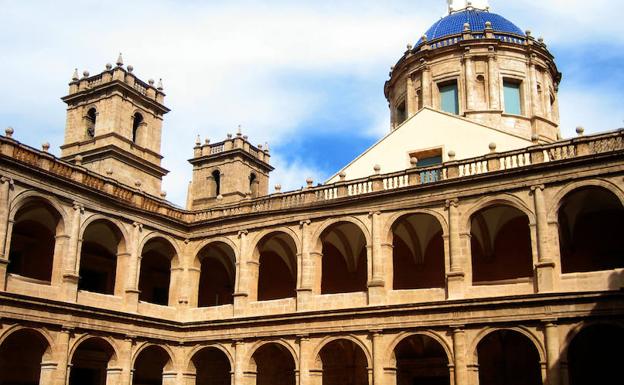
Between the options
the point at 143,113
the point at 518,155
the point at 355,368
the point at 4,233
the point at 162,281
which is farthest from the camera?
the point at 143,113

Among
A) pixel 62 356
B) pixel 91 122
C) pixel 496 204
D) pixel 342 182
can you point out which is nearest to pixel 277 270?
pixel 342 182

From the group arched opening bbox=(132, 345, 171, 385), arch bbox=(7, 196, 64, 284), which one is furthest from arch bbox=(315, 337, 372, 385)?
arch bbox=(7, 196, 64, 284)

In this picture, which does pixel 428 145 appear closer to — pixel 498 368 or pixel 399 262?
pixel 399 262

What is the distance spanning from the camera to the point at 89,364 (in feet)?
83.5

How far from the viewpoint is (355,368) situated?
2603 cm

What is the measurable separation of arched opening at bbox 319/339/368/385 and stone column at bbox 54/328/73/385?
8782 mm

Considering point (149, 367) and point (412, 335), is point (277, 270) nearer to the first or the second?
point (149, 367)

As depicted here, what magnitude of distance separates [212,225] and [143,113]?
428 inches

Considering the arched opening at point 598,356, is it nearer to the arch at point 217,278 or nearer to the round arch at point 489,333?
the round arch at point 489,333

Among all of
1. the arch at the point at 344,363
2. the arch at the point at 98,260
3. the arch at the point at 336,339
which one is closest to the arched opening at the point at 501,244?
the arch at the point at 336,339

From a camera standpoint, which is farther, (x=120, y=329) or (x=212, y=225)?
(x=212, y=225)

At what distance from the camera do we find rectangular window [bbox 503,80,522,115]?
3209 centimetres

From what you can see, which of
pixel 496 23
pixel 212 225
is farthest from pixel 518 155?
pixel 496 23

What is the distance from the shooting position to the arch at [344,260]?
26.5 m
